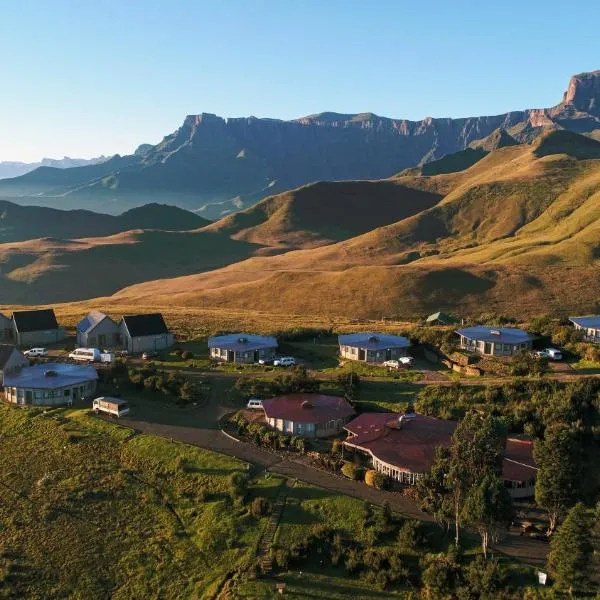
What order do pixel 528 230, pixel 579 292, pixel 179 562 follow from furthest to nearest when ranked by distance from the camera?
pixel 528 230
pixel 579 292
pixel 179 562

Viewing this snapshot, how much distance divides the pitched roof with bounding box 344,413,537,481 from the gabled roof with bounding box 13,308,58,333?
48.9 metres

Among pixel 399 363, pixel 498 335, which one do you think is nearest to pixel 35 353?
pixel 399 363

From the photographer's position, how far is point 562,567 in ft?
94.2

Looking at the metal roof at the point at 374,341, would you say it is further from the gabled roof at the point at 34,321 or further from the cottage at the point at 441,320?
the gabled roof at the point at 34,321

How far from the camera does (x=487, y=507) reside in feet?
102

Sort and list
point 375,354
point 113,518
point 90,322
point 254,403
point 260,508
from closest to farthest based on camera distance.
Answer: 1. point 260,508
2. point 113,518
3. point 254,403
4. point 375,354
5. point 90,322

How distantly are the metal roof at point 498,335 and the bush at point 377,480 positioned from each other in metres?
30.9

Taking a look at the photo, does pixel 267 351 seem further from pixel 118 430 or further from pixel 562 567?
pixel 562 567

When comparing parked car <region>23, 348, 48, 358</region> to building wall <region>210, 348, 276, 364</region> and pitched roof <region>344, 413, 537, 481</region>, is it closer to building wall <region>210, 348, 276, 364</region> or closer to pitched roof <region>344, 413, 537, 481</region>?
building wall <region>210, 348, 276, 364</region>

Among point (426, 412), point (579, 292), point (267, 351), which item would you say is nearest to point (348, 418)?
point (426, 412)

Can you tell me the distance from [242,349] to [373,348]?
13741 mm

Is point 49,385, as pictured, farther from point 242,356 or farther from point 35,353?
point 242,356

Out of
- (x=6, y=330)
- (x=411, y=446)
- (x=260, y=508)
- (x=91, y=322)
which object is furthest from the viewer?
(x=6, y=330)

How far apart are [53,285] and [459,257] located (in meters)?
116
